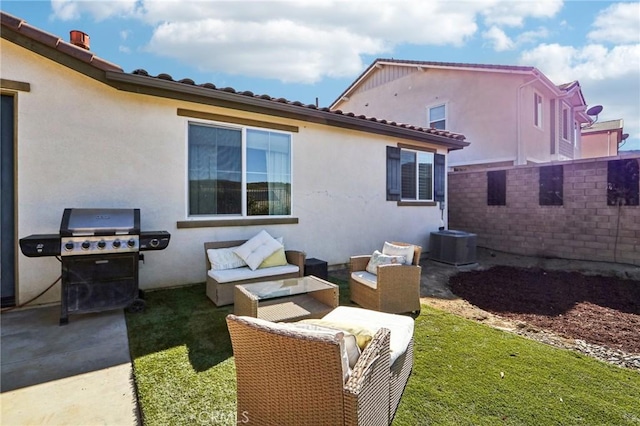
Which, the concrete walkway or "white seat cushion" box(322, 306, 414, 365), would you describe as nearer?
the concrete walkway

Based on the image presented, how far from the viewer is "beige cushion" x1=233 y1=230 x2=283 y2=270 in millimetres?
4918

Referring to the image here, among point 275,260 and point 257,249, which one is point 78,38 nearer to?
point 257,249

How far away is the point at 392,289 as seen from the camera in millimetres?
4289

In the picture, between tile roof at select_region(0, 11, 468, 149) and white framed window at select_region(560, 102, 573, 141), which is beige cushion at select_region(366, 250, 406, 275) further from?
white framed window at select_region(560, 102, 573, 141)

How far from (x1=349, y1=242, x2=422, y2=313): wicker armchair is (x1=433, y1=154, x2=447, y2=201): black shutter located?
4.83 meters

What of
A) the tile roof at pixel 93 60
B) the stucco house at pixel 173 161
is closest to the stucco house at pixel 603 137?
the stucco house at pixel 173 161

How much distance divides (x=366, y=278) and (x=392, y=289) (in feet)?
1.52

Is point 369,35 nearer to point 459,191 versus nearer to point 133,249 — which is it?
point 459,191

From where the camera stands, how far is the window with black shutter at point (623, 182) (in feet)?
22.6

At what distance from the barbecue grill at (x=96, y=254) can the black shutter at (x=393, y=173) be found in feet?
18.2

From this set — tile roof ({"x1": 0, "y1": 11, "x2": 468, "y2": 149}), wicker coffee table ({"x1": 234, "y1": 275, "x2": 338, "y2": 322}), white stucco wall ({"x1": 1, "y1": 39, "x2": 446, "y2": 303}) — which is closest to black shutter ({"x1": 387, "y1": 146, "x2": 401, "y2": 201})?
white stucco wall ({"x1": 1, "y1": 39, "x2": 446, "y2": 303})

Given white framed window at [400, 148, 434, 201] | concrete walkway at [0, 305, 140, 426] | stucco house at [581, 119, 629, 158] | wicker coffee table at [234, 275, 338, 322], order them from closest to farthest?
concrete walkway at [0, 305, 140, 426] < wicker coffee table at [234, 275, 338, 322] < white framed window at [400, 148, 434, 201] < stucco house at [581, 119, 629, 158]

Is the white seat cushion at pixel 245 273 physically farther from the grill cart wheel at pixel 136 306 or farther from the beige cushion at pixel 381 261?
the beige cushion at pixel 381 261

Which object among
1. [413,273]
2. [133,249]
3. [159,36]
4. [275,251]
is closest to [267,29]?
[159,36]
